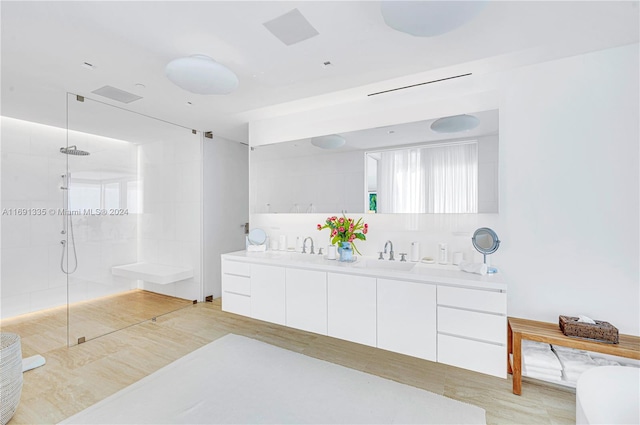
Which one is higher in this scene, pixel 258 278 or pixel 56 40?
pixel 56 40

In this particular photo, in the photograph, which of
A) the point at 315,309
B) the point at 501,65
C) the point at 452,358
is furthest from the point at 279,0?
the point at 452,358

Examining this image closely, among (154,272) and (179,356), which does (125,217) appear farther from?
(179,356)

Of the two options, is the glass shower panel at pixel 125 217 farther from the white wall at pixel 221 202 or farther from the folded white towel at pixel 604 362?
the folded white towel at pixel 604 362

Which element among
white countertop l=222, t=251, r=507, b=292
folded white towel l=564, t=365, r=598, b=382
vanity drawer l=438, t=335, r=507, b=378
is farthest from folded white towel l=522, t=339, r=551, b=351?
white countertop l=222, t=251, r=507, b=292

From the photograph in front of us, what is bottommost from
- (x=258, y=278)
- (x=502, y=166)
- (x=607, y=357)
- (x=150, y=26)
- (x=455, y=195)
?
(x=607, y=357)

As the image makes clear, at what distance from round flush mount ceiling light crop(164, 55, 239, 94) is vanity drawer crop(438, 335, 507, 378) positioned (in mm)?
2401

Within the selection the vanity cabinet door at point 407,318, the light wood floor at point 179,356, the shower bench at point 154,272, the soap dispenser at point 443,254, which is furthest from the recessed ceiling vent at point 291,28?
the shower bench at point 154,272

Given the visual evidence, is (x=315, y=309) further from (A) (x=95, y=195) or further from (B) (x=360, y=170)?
(A) (x=95, y=195)

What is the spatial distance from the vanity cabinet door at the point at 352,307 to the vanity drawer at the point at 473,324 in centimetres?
52

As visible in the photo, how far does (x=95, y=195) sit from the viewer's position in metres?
3.10

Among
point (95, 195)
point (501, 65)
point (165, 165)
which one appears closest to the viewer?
point (501, 65)

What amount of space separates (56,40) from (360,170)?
2.49 metres

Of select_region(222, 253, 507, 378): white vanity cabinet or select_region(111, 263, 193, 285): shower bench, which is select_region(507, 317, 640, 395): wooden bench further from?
select_region(111, 263, 193, 285): shower bench

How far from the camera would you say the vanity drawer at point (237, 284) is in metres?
2.87
